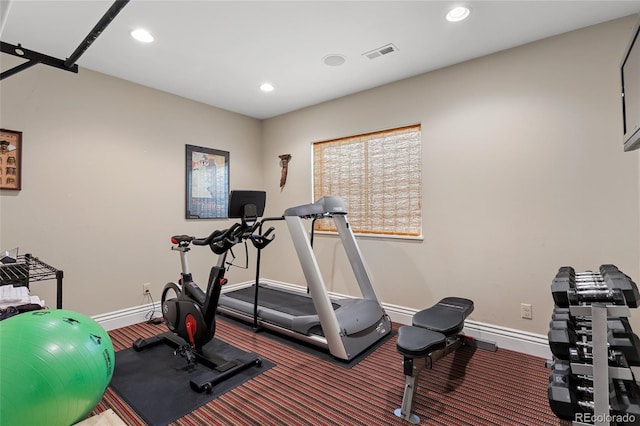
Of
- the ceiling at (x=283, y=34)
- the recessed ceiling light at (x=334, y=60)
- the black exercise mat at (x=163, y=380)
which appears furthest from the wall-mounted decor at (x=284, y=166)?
the black exercise mat at (x=163, y=380)

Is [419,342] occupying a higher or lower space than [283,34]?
lower

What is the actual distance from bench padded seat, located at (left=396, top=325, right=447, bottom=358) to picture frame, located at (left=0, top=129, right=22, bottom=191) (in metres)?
3.47

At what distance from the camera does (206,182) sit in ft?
13.8

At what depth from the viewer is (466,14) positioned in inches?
90.6

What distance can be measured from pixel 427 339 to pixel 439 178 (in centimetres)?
177

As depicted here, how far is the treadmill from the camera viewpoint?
2.67m

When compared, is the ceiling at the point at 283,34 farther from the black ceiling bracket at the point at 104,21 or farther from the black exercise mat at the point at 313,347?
the black exercise mat at the point at 313,347

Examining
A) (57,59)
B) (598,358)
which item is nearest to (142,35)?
(57,59)

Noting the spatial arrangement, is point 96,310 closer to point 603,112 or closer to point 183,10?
point 183,10

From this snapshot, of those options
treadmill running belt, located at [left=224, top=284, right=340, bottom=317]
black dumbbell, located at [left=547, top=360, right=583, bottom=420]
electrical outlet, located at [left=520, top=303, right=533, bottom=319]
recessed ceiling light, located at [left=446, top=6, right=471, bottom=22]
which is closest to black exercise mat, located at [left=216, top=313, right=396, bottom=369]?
treadmill running belt, located at [left=224, top=284, right=340, bottom=317]

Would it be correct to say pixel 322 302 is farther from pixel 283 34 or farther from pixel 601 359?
pixel 283 34

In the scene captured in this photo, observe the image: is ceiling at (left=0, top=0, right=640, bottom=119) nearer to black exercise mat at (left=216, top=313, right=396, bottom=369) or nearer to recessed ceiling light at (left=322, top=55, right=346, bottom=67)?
recessed ceiling light at (left=322, top=55, right=346, bottom=67)

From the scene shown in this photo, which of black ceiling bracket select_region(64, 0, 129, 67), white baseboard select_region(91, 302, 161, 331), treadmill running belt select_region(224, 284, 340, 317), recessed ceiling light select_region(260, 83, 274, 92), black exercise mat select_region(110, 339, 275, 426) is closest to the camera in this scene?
black ceiling bracket select_region(64, 0, 129, 67)

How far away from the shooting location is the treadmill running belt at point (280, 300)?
3.39m
